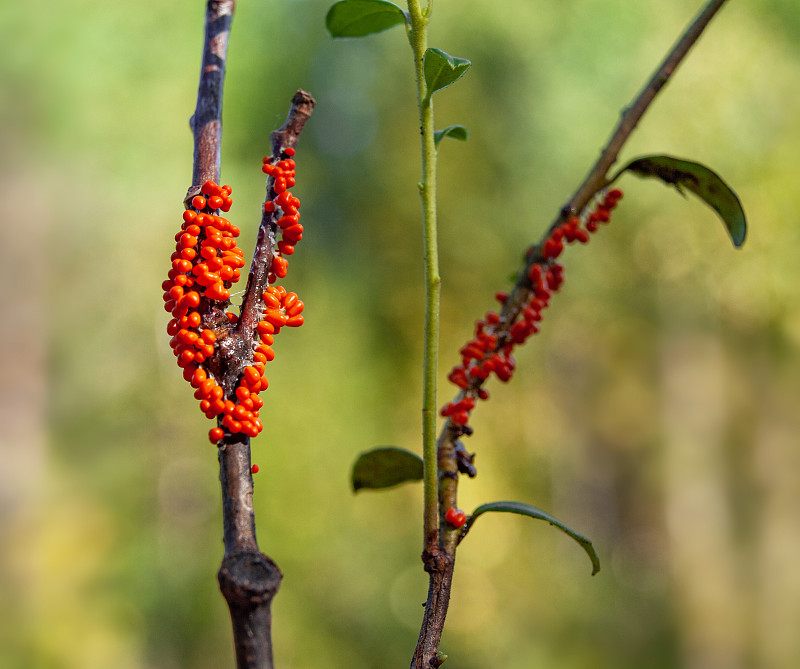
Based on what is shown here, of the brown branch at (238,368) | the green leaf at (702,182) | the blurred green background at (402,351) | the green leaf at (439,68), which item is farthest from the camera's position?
the blurred green background at (402,351)


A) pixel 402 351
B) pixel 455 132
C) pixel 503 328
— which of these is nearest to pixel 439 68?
pixel 455 132

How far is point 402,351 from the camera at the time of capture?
625cm

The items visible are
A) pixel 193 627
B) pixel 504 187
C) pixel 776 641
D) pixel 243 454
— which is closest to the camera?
pixel 243 454

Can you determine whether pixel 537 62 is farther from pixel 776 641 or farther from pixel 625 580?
pixel 776 641

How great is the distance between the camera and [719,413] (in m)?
5.81

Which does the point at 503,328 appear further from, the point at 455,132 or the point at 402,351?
the point at 402,351

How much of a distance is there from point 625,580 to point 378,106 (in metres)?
4.43

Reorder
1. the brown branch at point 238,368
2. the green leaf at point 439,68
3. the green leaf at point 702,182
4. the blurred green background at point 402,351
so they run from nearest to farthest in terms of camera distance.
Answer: the brown branch at point 238,368 < the green leaf at point 439,68 < the green leaf at point 702,182 < the blurred green background at point 402,351

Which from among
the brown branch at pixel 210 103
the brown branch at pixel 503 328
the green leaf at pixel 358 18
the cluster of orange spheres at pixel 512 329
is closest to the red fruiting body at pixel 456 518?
the brown branch at pixel 503 328

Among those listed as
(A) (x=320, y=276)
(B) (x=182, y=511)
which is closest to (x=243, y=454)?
(B) (x=182, y=511)

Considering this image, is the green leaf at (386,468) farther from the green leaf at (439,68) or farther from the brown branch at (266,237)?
the green leaf at (439,68)

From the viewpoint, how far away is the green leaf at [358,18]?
625mm

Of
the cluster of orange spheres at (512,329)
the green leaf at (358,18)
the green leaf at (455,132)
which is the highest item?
the green leaf at (358,18)

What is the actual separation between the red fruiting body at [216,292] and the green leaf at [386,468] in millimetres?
175
